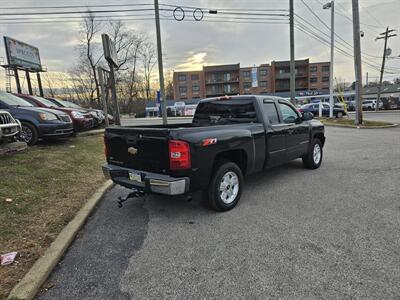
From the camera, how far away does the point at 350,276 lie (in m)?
2.62

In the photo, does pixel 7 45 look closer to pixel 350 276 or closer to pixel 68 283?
pixel 68 283

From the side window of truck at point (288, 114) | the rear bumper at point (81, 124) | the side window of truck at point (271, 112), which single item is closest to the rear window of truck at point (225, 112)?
the side window of truck at point (271, 112)

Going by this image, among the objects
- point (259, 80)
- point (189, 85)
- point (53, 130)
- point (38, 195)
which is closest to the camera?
point (38, 195)

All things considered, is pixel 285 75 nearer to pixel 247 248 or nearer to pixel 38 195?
pixel 38 195

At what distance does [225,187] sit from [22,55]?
27.0m

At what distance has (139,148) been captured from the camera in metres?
4.06

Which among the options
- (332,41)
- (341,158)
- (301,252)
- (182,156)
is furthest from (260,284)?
(332,41)

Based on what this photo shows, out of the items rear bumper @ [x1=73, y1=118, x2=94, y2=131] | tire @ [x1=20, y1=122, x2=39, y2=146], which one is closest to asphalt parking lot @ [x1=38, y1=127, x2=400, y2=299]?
tire @ [x1=20, y1=122, x2=39, y2=146]

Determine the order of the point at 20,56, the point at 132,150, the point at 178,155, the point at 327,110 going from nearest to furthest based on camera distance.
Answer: the point at 178,155 < the point at 132,150 < the point at 20,56 < the point at 327,110

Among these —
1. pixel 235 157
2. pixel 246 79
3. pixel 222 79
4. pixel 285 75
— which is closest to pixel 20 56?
pixel 235 157

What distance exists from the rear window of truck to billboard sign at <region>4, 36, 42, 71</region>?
2367 cm

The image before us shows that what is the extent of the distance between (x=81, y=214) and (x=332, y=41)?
23.2 m

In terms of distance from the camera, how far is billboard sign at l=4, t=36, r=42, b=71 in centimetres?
2245

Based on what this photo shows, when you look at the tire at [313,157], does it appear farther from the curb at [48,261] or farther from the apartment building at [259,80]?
the apartment building at [259,80]
